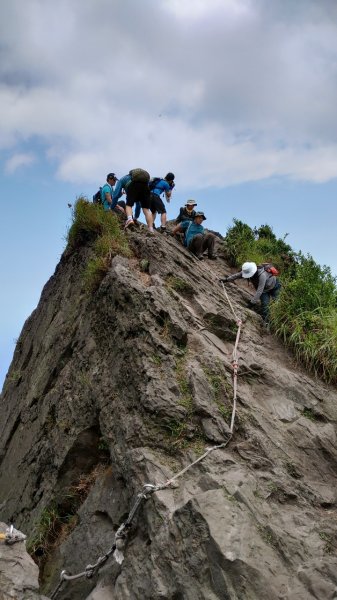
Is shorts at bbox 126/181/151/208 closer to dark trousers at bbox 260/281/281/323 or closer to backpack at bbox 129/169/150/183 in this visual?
backpack at bbox 129/169/150/183

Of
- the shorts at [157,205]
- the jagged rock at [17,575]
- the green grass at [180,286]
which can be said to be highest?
the shorts at [157,205]

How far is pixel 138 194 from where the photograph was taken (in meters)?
13.2

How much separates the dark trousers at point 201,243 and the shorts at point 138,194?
150cm

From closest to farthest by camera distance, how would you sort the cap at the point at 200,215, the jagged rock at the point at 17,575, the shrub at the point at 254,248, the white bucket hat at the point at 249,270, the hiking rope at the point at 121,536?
1. the jagged rock at the point at 17,575
2. the hiking rope at the point at 121,536
3. the white bucket hat at the point at 249,270
4. the cap at the point at 200,215
5. the shrub at the point at 254,248

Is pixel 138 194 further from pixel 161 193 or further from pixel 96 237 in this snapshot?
pixel 96 237

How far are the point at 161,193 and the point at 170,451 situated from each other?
9253 mm

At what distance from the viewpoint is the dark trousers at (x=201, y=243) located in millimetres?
13773

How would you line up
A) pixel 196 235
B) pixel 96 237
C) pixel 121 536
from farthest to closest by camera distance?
1. pixel 196 235
2. pixel 96 237
3. pixel 121 536

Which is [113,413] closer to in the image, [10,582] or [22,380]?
[10,582]

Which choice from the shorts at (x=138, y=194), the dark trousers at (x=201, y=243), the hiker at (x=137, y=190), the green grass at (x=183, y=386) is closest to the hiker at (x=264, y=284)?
the dark trousers at (x=201, y=243)

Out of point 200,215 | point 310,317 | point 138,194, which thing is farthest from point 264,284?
point 138,194

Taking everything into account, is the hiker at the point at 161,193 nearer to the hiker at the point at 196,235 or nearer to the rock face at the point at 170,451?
the hiker at the point at 196,235

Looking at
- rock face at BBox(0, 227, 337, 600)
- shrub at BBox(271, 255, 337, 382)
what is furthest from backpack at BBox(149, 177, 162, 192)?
shrub at BBox(271, 255, 337, 382)

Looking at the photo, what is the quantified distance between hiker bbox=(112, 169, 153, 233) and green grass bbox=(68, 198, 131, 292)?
85cm
